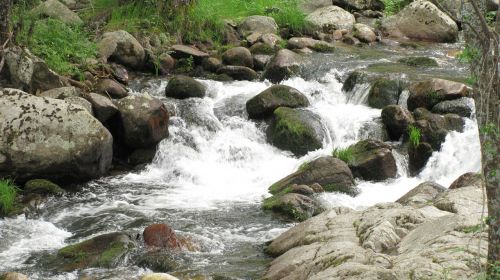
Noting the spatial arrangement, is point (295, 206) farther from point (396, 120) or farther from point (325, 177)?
point (396, 120)

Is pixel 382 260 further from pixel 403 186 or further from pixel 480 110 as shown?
pixel 403 186

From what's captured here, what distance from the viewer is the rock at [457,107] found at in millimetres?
12359

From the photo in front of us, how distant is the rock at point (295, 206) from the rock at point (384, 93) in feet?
14.9

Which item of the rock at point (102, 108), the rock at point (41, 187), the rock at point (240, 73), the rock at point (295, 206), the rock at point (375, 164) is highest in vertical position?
the rock at point (240, 73)

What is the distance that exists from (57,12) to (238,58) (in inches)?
186

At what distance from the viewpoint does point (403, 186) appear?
36.2ft

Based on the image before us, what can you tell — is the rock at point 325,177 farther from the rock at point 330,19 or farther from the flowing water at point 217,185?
the rock at point 330,19

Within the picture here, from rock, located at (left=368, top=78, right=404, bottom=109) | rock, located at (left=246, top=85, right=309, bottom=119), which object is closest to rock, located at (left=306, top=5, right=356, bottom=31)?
rock, located at (left=368, top=78, right=404, bottom=109)

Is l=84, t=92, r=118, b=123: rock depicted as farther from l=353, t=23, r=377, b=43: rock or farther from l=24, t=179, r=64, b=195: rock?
l=353, t=23, r=377, b=43: rock

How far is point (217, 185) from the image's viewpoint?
11289 mm

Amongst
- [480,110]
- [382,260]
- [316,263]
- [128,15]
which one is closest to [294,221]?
[316,263]

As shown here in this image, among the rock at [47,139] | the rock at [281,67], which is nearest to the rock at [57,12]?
the rock at [281,67]

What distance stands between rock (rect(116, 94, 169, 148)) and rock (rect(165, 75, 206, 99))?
1.86 m

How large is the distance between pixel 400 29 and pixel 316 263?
15016 millimetres
